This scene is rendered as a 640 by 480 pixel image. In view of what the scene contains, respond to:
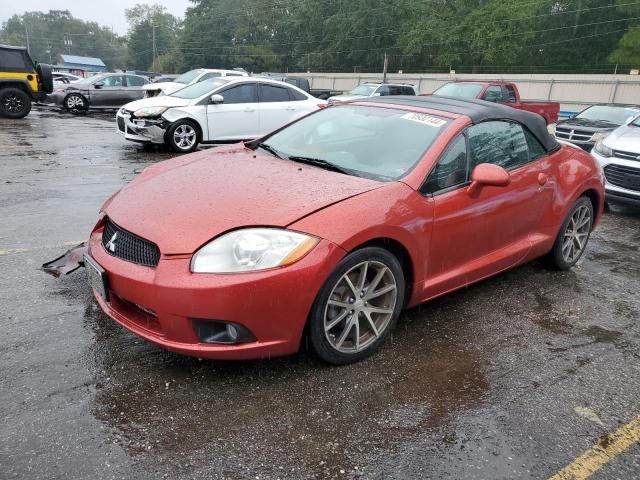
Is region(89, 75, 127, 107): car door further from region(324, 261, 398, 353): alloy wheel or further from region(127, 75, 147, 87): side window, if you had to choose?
region(324, 261, 398, 353): alloy wheel

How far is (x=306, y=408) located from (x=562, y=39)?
59.6 meters

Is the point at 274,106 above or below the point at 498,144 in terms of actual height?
below

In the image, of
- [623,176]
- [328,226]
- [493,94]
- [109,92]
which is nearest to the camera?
[328,226]

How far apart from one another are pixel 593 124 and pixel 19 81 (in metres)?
14.9

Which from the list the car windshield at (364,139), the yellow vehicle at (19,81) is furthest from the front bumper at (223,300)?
the yellow vehicle at (19,81)

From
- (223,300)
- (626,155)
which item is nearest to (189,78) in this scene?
(626,155)

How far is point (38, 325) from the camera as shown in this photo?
3197 mm

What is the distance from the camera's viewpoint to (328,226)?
8.94 ft

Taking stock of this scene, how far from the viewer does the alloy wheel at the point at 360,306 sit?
287 centimetres

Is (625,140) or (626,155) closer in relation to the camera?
(626,155)

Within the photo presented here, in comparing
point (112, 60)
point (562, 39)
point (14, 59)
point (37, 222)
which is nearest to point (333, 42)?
point (562, 39)

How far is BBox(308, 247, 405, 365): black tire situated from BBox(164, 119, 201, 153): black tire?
25.8 ft

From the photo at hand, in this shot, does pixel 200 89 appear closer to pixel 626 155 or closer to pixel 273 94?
pixel 273 94

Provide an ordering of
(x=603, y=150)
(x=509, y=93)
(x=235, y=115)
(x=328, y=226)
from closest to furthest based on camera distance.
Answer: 1. (x=328, y=226)
2. (x=603, y=150)
3. (x=235, y=115)
4. (x=509, y=93)
